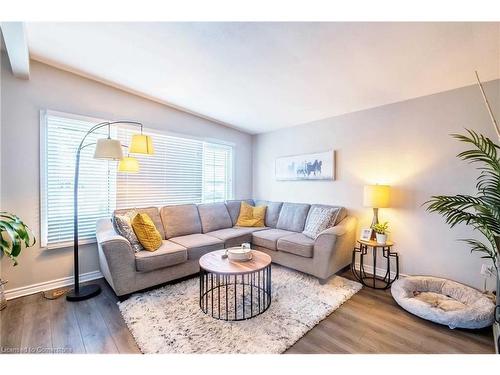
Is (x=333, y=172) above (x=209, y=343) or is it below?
above

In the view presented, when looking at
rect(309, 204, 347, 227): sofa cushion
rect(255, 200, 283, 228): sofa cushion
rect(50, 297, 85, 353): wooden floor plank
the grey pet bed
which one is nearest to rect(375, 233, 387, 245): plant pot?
the grey pet bed

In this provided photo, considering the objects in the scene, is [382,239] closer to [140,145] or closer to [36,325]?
[140,145]

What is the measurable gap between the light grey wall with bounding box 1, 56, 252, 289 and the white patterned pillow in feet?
9.46

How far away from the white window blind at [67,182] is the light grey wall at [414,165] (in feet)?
10.6

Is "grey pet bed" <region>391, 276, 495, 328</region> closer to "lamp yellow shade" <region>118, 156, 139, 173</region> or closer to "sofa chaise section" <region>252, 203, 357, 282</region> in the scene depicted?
"sofa chaise section" <region>252, 203, 357, 282</region>

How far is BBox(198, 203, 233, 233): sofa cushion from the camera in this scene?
344 cm

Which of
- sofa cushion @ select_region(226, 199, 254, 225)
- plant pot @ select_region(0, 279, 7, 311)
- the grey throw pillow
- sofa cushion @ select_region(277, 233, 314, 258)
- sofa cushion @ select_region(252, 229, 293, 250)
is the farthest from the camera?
sofa cushion @ select_region(226, 199, 254, 225)

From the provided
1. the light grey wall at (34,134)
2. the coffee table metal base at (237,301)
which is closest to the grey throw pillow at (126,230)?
the light grey wall at (34,134)

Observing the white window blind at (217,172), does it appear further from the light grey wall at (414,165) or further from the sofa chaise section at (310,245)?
the light grey wall at (414,165)

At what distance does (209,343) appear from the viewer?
1602 millimetres

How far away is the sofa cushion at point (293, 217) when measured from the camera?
339 centimetres

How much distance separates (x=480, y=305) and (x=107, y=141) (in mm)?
3674
